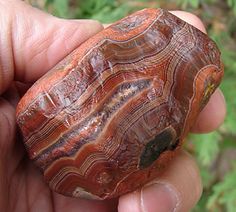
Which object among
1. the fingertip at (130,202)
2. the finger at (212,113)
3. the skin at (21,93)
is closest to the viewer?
the fingertip at (130,202)

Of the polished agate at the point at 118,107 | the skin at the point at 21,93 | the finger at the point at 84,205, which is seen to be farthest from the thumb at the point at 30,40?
the finger at the point at 84,205

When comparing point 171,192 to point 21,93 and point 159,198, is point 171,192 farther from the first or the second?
point 21,93

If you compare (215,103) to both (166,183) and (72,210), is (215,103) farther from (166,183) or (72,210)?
(72,210)

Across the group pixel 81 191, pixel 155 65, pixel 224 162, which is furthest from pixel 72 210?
pixel 224 162

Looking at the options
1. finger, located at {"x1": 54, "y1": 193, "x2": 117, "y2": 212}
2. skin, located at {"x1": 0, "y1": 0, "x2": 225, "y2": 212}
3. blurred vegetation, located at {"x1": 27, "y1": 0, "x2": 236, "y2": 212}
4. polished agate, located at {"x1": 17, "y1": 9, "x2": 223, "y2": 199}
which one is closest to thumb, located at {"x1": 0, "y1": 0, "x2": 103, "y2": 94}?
skin, located at {"x1": 0, "y1": 0, "x2": 225, "y2": 212}

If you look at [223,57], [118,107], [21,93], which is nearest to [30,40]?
[21,93]

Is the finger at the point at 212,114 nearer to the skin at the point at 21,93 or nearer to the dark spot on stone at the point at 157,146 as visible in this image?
the skin at the point at 21,93
